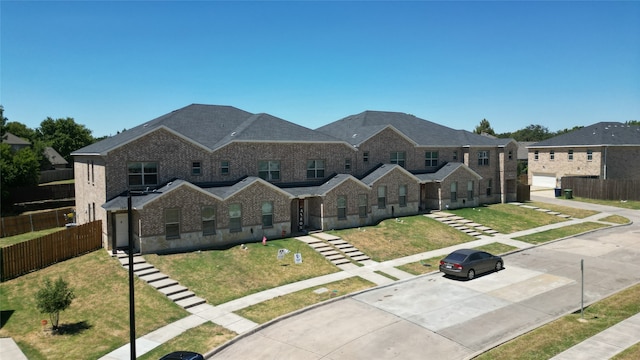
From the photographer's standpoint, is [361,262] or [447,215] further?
[447,215]

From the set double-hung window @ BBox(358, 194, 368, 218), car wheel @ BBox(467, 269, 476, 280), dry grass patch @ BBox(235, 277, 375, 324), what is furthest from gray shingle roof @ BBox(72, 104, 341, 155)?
car wheel @ BBox(467, 269, 476, 280)

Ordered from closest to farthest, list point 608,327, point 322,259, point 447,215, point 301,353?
point 301,353 < point 608,327 < point 322,259 < point 447,215

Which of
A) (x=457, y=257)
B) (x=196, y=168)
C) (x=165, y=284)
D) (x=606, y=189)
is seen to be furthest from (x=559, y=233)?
(x=165, y=284)

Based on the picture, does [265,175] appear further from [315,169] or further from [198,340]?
[198,340]

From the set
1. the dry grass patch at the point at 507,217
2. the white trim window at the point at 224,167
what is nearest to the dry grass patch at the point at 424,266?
the dry grass patch at the point at 507,217

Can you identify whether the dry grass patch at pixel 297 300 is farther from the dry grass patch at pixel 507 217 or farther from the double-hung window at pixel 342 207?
the dry grass patch at pixel 507 217

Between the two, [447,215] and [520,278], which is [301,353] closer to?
[520,278]

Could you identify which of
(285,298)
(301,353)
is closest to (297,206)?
(285,298)

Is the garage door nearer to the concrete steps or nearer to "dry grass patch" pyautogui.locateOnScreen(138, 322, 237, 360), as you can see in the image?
the concrete steps
